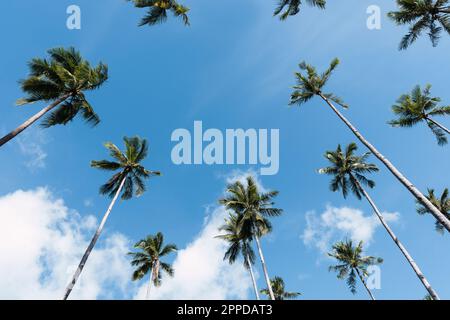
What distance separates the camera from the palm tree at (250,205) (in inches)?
1024

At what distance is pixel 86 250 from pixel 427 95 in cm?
Answer: 2973

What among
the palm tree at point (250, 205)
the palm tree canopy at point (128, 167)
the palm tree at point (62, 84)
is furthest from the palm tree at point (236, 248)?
the palm tree at point (62, 84)

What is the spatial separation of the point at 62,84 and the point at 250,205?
20.1m

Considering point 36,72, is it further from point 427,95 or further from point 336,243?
point 336,243

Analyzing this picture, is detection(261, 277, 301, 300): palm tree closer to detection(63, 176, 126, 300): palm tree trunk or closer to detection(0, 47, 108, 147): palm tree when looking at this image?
detection(63, 176, 126, 300): palm tree trunk

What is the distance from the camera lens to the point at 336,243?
33812 millimetres

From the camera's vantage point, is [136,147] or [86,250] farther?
[136,147]

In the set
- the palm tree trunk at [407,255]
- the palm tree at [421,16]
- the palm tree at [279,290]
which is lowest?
the palm tree trunk at [407,255]

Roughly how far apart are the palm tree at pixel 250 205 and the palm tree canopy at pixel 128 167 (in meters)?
8.79

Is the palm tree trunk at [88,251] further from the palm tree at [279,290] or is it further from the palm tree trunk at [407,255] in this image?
the palm tree at [279,290]

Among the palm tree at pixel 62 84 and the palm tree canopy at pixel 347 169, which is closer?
the palm tree at pixel 62 84

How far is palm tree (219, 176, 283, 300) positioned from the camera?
2600 centimetres
